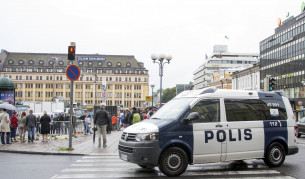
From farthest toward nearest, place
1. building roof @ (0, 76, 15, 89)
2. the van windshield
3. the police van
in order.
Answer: building roof @ (0, 76, 15, 89)
the van windshield
the police van

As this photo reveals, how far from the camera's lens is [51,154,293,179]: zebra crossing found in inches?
376

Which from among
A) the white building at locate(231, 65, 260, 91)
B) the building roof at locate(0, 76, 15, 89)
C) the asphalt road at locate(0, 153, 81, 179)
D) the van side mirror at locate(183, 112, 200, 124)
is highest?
the white building at locate(231, 65, 260, 91)

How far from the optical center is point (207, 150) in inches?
384

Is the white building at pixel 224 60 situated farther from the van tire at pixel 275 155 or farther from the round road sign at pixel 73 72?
the van tire at pixel 275 155

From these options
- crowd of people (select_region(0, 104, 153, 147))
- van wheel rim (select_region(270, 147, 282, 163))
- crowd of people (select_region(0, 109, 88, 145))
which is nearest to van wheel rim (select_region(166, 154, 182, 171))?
van wheel rim (select_region(270, 147, 282, 163))

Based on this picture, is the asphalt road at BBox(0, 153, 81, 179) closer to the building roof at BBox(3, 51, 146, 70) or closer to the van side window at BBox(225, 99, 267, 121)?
the van side window at BBox(225, 99, 267, 121)

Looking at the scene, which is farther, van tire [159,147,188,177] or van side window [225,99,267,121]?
van side window [225,99,267,121]

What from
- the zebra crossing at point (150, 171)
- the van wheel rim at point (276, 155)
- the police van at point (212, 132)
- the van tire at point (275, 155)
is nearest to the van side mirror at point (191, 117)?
the police van at point (212, 132)

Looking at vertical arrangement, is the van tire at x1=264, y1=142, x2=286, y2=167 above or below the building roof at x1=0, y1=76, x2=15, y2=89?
below

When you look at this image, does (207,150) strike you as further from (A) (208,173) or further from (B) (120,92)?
(B) (120,92)

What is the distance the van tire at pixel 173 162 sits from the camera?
934 centimetres

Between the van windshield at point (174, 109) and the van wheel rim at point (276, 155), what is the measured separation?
2.91 metres

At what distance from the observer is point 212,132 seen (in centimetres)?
986

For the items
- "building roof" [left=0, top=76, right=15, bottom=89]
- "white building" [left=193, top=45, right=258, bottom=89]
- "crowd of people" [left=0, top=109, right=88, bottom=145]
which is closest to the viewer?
"crowd of people" [left=0, top=109, right=88, bottom=145]
